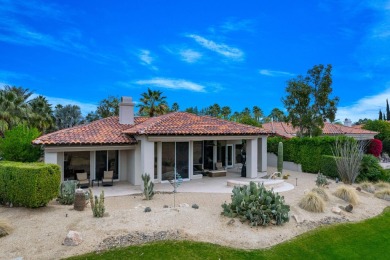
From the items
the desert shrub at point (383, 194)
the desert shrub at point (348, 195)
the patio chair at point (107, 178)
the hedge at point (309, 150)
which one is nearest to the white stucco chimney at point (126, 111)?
the patio chair at point (107, 178)

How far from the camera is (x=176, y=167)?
21531 mm

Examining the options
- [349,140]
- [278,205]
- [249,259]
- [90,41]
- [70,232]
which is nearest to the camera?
[249,259]

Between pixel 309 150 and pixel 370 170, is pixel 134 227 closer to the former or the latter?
pixel 370 170

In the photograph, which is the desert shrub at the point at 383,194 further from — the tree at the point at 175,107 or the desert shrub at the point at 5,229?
the tree at the point at 175,107

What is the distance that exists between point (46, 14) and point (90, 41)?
18.0 feet

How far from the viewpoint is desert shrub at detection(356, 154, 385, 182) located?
22234 millimetres

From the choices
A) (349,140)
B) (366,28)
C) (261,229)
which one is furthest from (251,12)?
(261,229)

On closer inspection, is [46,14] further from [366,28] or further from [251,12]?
[366,28]

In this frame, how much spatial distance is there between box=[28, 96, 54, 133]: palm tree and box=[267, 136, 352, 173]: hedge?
32.9 metres

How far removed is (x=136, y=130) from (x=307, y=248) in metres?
13.5

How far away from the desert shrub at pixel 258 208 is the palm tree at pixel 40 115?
3431cm

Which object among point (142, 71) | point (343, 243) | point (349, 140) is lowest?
point (343, 243)

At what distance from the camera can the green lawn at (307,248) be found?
30.8 feet

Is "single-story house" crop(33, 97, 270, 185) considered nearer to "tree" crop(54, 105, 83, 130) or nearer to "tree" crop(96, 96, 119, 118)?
"tree" crop(96, 96, 119, 118)
